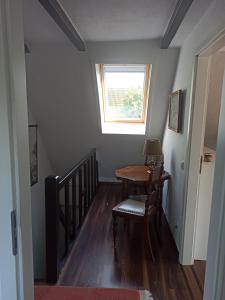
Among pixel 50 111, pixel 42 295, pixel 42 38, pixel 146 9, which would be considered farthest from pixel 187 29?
pixel 42 295

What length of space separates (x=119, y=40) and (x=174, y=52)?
0.71 meters

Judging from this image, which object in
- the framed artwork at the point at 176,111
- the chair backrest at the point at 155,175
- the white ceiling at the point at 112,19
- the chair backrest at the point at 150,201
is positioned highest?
the white ceiling at the point at 112,19

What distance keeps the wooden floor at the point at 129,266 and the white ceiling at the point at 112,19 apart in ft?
7.58

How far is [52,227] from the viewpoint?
6.70 feet

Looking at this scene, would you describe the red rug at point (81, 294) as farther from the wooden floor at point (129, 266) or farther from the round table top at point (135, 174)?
the round table top at point (135, 174)

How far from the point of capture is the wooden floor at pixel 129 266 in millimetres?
2074

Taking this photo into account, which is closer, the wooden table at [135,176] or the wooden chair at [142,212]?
the wooden chair at [142,212]

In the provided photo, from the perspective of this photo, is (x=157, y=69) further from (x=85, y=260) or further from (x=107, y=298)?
(x=107, y=298)

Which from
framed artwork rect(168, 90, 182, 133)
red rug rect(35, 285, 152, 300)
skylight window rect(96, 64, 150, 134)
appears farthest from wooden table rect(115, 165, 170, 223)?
red rug rect(35, 285, 152, 300)

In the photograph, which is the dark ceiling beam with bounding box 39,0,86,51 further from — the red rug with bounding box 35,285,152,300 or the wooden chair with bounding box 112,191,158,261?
the red rug with bounding box 35,285,152,300

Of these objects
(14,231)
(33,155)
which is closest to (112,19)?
(14,231)

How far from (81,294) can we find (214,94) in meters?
2.23

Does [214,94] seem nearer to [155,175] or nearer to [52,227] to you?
[155,175]

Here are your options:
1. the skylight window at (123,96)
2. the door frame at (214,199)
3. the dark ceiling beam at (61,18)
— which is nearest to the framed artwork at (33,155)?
the skylight window at (123,96)
